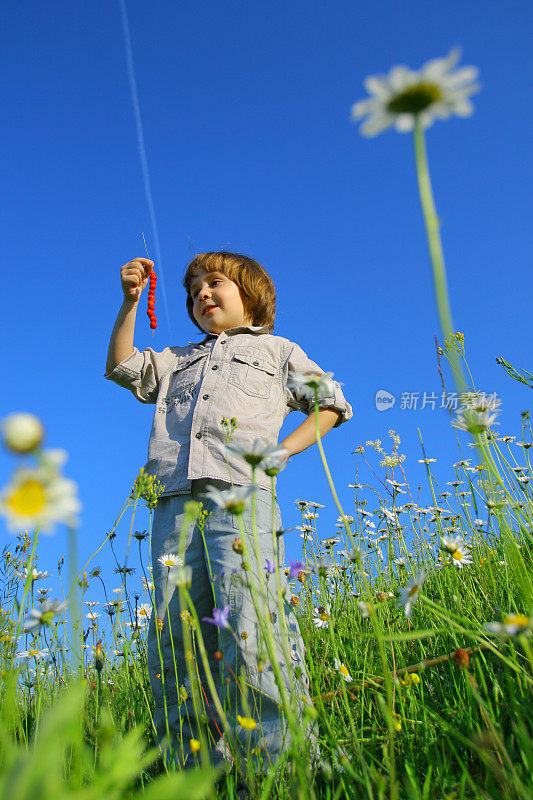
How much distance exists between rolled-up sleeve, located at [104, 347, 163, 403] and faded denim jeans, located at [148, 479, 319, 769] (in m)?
0.62

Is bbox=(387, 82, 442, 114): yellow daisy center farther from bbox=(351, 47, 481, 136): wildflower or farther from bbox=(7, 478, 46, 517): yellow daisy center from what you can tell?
bbox=(7, 478, 46, 517): yellow daisy center

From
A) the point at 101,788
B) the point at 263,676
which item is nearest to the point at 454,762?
the point at 263,676

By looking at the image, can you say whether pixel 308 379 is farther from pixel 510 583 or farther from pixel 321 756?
pixel 510 583

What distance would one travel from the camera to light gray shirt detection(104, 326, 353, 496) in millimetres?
2078

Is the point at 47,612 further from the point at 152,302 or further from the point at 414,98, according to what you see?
the point at 152,302

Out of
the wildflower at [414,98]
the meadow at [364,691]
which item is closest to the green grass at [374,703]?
the meadow at [364,691]

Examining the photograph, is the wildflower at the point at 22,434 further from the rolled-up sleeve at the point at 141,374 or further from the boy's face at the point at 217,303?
the boy's face at the point at 217,303

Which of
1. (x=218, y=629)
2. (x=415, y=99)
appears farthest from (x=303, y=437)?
(x=415, y=99)

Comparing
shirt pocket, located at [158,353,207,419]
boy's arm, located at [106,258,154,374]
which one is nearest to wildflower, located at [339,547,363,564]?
shirt pocket, located at [158,353,207,419]

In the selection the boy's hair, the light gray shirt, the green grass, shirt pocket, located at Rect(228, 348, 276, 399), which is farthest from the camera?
the boy's hair

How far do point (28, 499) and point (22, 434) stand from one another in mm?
71

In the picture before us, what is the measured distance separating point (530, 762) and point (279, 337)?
187 centimetres

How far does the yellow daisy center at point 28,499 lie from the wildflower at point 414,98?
0.52 meters

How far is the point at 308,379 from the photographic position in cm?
109
